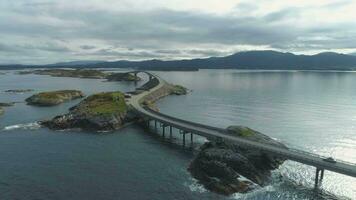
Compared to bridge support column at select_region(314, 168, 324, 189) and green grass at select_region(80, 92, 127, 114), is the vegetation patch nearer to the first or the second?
green grass at select_region(80, 92, 127, 114)

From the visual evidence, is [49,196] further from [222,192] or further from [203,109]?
[203,109]

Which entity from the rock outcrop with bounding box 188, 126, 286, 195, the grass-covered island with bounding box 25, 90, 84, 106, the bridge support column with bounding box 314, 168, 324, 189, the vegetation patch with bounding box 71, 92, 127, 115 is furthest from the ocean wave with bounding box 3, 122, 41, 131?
the bridge support column with bounding box 314, 168, 324, 189

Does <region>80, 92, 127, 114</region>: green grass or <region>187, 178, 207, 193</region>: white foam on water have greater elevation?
<region>80, 92, 127, 114</region>: green grass

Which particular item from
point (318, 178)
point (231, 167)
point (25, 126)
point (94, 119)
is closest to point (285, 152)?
point (318, 178)

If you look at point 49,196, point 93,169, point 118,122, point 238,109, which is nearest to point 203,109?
point 238,109

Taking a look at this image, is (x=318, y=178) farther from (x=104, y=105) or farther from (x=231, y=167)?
(x=104, y=105)

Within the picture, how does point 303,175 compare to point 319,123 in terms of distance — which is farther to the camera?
point 319,123

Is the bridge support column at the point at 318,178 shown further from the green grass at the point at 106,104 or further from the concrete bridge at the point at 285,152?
the green grass at the point at 106,104

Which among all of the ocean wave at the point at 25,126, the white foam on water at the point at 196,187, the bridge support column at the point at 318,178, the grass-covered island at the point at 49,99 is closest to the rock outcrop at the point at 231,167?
the white foam on water at the point at 196,187

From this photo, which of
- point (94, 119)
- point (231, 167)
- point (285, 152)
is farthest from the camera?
point (94, 119)
